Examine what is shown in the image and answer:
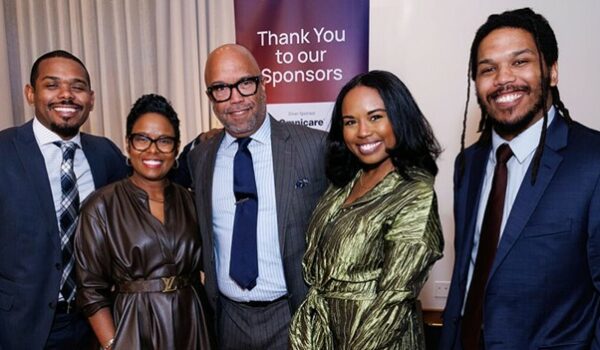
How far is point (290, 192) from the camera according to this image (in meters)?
1.90

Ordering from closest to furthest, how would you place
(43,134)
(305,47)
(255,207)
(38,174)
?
A: (255,207) → (38,174) → (43,134) → (305,47)

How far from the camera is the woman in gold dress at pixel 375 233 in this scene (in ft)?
4.41

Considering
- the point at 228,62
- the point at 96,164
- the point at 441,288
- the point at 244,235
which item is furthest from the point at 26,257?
the point at 441,288

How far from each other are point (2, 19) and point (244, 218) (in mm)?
2836

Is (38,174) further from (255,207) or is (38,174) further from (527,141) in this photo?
(527,141)

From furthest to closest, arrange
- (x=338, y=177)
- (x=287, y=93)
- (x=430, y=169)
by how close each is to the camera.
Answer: (x=287, y=93) < (x=338, y=177) < (x=430, y=169)

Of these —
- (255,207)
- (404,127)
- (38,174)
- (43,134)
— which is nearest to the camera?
(404,127)

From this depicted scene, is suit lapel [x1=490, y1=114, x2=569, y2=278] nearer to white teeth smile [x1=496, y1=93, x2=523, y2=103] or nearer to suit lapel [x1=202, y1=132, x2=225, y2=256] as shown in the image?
white teeth smile [x1=496, y1=93, x2=523, y2=103]

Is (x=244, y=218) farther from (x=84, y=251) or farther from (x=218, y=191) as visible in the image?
(x=84, y=251)

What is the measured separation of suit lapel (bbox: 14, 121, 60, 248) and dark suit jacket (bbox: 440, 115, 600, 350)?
69.0 inches

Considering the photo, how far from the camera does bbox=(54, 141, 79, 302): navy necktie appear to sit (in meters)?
2.03

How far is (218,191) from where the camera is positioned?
2.01m

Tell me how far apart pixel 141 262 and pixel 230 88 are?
0.80 metres

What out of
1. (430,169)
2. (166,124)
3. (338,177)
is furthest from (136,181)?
(430,169)
